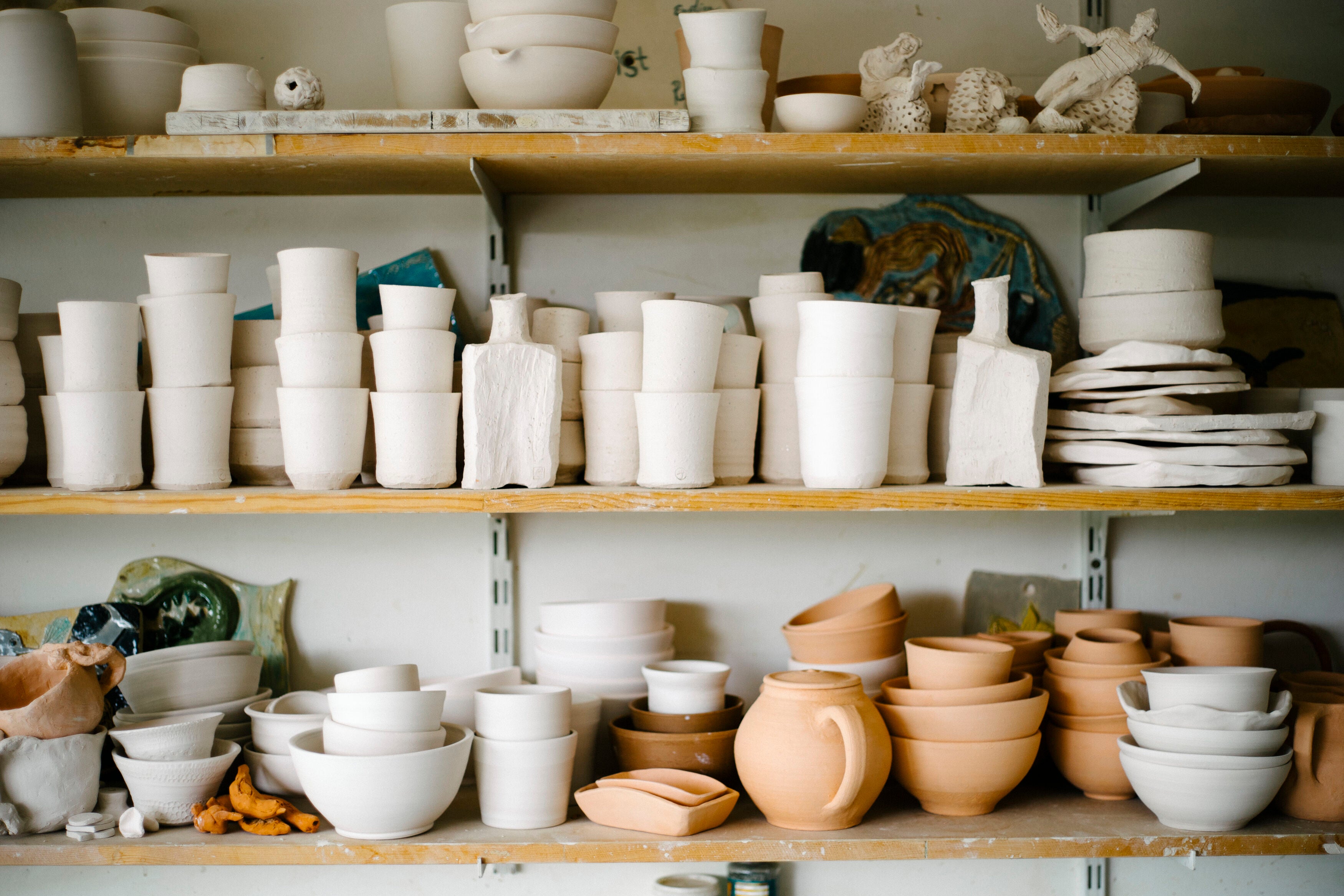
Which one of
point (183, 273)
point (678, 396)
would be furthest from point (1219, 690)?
point (183, 273)

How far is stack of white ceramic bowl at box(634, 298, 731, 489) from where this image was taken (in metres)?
1.40

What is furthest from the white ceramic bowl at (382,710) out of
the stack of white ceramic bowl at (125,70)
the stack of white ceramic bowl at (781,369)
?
the stack of white ceramic bowl at (125,70)

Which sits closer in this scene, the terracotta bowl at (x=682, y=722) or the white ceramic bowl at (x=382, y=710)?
the white ceramic bowl at (x=382, y=710)

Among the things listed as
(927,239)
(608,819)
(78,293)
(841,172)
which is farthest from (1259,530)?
(78,293)

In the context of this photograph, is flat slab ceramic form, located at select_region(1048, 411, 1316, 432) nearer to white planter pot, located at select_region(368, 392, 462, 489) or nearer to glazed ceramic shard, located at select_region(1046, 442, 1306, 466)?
glazed ceramic shard, located at select_region(1046, 442, 1306, 466)

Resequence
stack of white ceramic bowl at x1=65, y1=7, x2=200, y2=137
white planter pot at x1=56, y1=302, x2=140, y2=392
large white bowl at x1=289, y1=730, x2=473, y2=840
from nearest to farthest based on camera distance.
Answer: large white bowl at x1=289, y1=730, x2=473, y2=840 < white planter pot at x1=56, y1=302, x2=140, y2=392 < stack of white ceramic bowl at x1=65, y1=7, x2=200, y2=137

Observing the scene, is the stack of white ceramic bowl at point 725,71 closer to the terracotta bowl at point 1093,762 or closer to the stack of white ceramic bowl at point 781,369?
the stack of white ceramic bowl at point 781,369

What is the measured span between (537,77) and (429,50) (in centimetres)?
23

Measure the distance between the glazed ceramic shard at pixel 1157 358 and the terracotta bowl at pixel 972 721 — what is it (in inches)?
20.1

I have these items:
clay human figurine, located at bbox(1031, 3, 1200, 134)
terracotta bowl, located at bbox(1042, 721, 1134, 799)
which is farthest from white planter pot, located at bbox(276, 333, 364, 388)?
terracotta bowl, located at bbox(1042, 721, 1134, 799)

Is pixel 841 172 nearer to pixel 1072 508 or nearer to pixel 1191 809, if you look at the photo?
pixel 1072 508

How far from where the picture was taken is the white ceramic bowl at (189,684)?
1.50 m

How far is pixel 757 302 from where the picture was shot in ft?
5.08

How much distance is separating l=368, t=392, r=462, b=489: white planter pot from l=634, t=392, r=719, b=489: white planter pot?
0.29 metres
